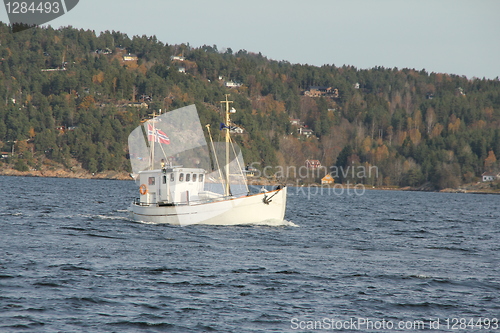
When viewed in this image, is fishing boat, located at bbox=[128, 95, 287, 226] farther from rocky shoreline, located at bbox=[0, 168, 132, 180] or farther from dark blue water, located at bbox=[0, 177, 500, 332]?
rocky shoreline, located at bbox=[0, 168, 132, 180]

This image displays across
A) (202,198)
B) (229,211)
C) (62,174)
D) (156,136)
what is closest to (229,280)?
(229,211)

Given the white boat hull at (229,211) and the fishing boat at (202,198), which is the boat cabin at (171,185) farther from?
the white boat hull at (229,211)

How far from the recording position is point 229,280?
84.3ft

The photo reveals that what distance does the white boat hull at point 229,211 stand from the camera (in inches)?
1742

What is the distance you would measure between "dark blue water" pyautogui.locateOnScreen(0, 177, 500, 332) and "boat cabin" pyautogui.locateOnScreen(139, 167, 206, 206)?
13.8ft

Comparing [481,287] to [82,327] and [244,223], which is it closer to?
[82,327]

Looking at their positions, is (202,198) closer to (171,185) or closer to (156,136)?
(171,185)

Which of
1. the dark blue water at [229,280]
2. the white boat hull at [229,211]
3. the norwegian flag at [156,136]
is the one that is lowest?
the dark blue water at [229,280]

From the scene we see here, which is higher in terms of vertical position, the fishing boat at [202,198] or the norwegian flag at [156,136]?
the norwegian flag at [156,136]

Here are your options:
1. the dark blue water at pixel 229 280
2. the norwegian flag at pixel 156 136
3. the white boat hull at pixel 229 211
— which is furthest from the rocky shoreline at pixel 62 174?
the dark blue water at pixel 229 280

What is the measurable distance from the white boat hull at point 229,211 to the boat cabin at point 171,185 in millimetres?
834

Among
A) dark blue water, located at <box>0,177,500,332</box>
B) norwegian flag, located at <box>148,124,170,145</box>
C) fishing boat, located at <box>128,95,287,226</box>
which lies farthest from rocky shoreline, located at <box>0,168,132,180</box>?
dark blue water, located at <box>0,177,500,332</box>

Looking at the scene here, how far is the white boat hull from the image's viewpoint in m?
44.2

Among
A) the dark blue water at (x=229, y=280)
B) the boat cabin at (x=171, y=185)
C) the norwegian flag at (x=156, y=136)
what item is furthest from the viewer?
the norwegian flag at (x=156, y=136)
